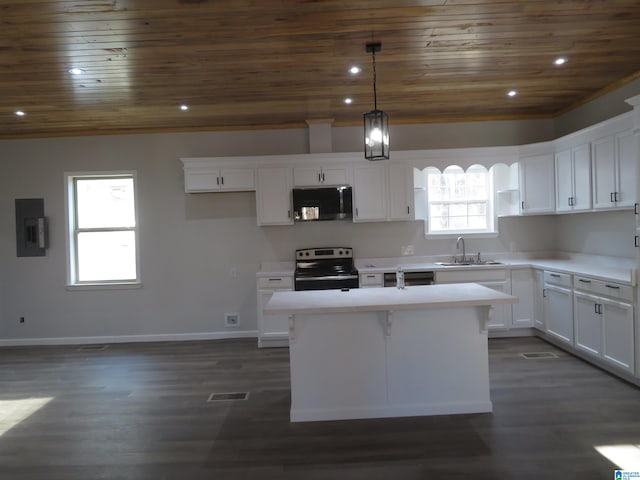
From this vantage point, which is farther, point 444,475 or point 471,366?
point 471,366

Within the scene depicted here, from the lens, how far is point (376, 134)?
9.14ft

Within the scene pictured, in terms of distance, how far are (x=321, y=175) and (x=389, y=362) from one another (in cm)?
270

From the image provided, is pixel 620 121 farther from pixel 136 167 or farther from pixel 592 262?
pixel 136 167

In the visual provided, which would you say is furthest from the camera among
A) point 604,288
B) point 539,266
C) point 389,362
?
point 539,266

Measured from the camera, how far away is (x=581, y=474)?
2.32 m

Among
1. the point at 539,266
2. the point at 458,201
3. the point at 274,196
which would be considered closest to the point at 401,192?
the point at 458,201

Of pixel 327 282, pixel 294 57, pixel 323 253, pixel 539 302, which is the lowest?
pixel 539 302

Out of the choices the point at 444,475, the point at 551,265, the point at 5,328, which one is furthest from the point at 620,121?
the point at 5,328

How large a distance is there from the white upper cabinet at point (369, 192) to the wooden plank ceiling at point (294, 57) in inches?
28.0

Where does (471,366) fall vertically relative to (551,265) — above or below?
below

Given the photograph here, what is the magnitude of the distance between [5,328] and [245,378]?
12.2ft

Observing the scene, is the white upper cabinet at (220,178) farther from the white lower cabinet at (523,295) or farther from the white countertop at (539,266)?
the white lower cabinet at (523,295)

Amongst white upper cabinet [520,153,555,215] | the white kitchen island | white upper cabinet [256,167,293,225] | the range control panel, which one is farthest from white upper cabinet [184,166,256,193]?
white upper cabinet [520,153,555,215]

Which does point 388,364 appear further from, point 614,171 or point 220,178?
point 220,178
